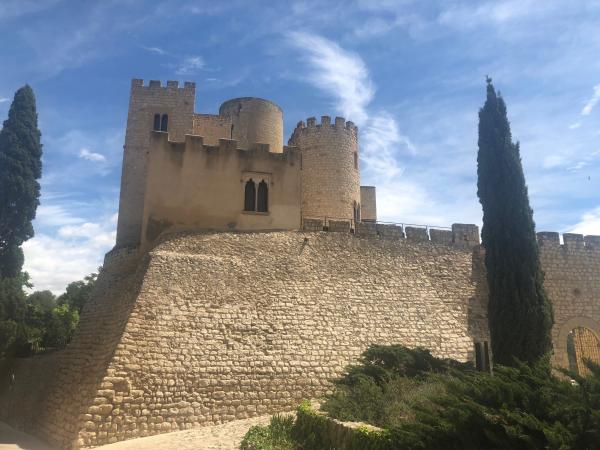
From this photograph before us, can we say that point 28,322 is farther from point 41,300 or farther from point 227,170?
point 227,170

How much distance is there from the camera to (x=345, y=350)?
14.7 meters

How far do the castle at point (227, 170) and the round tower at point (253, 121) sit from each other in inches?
2.0

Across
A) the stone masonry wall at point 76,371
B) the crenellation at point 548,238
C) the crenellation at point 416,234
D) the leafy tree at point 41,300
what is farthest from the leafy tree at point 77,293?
the crenellation at point 548,238

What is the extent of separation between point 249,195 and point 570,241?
1333cm

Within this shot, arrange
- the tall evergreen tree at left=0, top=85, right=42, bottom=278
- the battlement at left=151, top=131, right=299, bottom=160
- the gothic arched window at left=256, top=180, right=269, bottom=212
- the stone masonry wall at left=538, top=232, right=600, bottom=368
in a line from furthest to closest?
1. the tall evergreen tree at left=0, top=85, right=42, bottom=278
2. the stone masonry wall at left=538, top=232, right=600, bottom=368
3. the gothic arched window at left=256, top=180, right=269, bottom=212
4. the battlement at left=151, top=131, right=299, bottom=160

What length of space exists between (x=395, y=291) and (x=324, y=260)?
8.88 feet

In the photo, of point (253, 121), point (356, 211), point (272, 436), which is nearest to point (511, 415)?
point (272, 436)

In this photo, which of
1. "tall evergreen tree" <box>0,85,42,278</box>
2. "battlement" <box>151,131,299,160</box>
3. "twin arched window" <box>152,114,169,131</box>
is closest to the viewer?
"battlement" <box>151,131,299,160</box>

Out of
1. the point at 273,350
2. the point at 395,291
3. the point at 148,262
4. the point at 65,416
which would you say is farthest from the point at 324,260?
the point at 65,416

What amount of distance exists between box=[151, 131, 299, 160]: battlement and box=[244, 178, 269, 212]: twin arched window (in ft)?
3.56

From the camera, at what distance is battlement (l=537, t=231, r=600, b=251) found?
64.7 ft

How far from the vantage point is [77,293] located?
102ft

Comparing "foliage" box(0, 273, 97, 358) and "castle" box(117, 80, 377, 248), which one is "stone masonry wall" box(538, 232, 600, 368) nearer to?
"castle" box(117, 80, 377, 248)

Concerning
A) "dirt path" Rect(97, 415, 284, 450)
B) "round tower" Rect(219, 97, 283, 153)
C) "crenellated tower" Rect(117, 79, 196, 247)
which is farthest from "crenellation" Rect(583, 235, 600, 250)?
"crenellated tower" Rect(117, 79, 196, 247)
